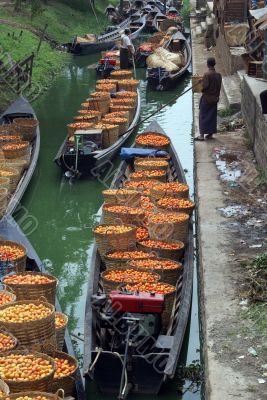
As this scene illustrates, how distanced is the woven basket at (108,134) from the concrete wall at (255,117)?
281 centimetres

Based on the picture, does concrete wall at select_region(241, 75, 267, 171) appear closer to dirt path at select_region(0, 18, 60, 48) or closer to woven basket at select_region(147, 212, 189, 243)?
woven basket at select_region(147, 212, 189, 243)

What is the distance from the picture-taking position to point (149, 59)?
1078 inches

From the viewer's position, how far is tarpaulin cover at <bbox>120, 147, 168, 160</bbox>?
13.7 metres

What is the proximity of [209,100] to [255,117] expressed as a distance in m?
1.05

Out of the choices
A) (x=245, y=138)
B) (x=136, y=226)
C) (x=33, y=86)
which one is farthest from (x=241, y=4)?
(x=136, y=226)

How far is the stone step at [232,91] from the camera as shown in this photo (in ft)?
58.4

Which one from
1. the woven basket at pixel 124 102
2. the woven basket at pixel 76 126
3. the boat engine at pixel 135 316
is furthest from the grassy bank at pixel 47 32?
the boat engine at pixel 135 316

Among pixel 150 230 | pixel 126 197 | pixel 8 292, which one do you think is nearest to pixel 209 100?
pixel 126 197

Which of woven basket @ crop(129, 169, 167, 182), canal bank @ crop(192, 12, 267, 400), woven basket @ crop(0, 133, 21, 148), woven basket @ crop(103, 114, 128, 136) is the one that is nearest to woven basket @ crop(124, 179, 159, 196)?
woven basket @ crop(129, 169, 167, 182)

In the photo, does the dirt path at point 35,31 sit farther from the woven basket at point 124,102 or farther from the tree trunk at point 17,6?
the woven basket at point 124,102

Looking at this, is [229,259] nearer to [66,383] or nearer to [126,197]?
[126,197]

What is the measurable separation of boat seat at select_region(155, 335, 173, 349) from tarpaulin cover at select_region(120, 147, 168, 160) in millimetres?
6433

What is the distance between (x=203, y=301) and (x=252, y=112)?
7.12 m

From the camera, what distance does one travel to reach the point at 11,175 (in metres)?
13.0
